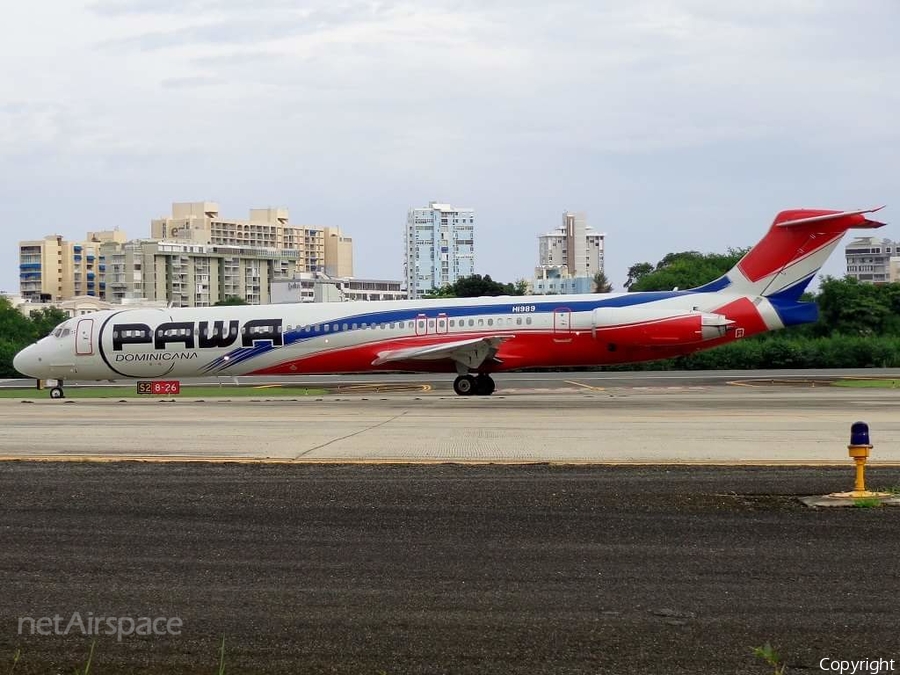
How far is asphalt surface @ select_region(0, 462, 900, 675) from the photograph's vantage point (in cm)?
682

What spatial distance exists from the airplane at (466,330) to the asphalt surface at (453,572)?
17.2 metres

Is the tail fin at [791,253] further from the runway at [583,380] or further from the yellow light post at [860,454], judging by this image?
the yellow light post at [860,454]

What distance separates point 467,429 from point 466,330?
1158cm

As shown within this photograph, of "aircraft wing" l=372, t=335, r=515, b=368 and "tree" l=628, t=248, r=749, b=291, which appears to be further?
"tree" l=628, t=248, r=749, b=291

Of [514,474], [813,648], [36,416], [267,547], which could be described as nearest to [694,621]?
[813,648]

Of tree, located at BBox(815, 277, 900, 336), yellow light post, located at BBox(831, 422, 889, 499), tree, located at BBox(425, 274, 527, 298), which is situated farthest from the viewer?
tree, located at BBox(425, 274, 527, 298)

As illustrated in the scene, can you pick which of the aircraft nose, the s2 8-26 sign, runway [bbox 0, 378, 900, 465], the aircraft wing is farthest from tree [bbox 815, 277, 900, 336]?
the aircraft nose

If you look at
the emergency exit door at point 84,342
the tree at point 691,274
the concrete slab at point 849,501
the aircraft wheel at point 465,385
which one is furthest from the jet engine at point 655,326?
the tree at point 691,274

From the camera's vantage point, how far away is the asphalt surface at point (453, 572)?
268 inches

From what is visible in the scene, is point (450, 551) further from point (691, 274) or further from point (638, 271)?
point (638, 271)

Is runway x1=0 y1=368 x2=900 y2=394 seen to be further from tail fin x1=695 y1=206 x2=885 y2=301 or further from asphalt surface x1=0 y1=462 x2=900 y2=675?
asphalt surface x1=0 y1=462 x2=900 y2=675

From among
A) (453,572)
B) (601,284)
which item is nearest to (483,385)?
(453,572)

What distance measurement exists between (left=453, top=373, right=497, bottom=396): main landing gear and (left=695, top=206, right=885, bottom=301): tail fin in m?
7.83

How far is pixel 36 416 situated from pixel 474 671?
2000cm
